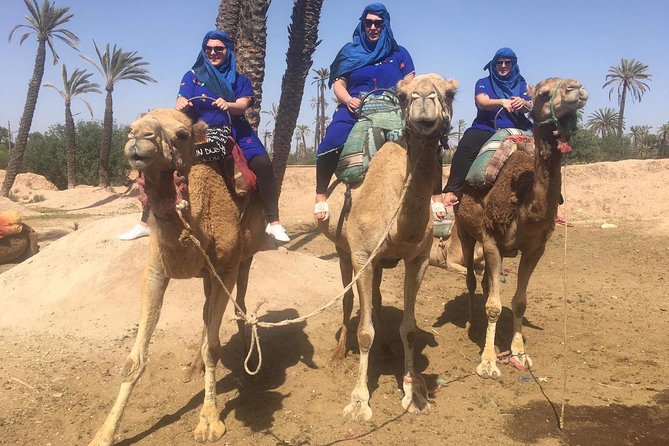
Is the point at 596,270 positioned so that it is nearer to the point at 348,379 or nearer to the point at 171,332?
the point at 348,379

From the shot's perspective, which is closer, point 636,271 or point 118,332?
point 118,332

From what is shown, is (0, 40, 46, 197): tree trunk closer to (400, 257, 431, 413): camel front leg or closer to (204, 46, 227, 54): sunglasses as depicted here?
(204, 46, 227, 54): sunglasses

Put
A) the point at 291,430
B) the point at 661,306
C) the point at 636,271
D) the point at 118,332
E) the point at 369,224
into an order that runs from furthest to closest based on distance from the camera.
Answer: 1. the point at 636,271
2. the point at 661,306
3. the point at 118,332
4. the point at 369,224
5. the point at 291,430

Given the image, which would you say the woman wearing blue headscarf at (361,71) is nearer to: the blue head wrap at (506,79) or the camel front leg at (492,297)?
the blue head wrap at (506,79)

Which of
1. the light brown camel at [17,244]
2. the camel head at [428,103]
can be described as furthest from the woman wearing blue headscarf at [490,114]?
the light brown camel at [17,244]

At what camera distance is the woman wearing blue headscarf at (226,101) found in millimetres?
4473

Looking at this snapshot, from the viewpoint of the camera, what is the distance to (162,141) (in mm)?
3219

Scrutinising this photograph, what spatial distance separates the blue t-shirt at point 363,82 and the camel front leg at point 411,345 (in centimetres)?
152

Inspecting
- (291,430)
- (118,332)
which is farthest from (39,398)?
(291,430)

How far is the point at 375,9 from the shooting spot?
17.3ft

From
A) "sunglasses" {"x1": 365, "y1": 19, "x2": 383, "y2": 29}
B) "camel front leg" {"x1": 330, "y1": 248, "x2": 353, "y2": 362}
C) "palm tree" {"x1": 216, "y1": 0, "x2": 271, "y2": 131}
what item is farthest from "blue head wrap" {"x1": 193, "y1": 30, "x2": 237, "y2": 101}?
"palm tree" {"x1": 216, "y1": 0, "x2": 271, "y2": 131}

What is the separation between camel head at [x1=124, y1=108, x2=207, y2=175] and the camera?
3018 millimetres

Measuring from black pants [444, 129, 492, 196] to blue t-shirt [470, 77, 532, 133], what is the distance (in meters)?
0.13

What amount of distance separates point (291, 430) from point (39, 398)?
237cm
